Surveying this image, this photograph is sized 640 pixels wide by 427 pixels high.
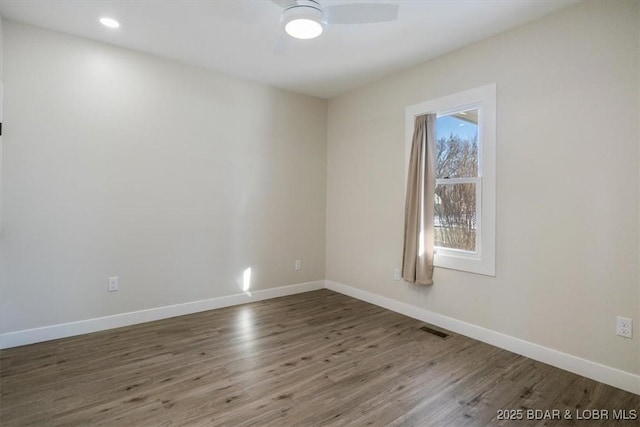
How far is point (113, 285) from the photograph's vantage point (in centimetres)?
318

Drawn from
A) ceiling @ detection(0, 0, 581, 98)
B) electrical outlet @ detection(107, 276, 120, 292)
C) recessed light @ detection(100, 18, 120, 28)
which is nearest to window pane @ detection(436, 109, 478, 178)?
ceiling @ detection(0, 0, 581, 98)

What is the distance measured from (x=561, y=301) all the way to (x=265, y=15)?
3.24 meters

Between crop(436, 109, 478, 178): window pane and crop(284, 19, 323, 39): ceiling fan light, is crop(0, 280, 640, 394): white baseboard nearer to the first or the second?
crop(436, 109, 478, 178): window pane

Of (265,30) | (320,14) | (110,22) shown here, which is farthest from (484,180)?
(110,22)

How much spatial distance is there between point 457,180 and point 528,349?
1604mm

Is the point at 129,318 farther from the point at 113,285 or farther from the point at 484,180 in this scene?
the point at 484,180

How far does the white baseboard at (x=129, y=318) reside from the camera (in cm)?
278

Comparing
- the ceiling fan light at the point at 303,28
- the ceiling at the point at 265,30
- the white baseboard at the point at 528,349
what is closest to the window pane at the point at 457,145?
the ceiling at the point at 265,30

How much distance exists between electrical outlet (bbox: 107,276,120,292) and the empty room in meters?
0.05

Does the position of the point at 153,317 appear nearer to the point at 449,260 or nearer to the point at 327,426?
the point at 327,426

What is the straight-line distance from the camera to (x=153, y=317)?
134 inches

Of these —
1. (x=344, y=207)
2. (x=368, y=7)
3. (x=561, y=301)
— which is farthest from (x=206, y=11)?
(x=561, y=301)

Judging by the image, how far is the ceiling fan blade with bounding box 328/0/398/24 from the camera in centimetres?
205

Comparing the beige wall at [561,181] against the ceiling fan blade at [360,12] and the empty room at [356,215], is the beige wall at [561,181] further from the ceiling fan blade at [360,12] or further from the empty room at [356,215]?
the ceiling fan blade at [360,12]
